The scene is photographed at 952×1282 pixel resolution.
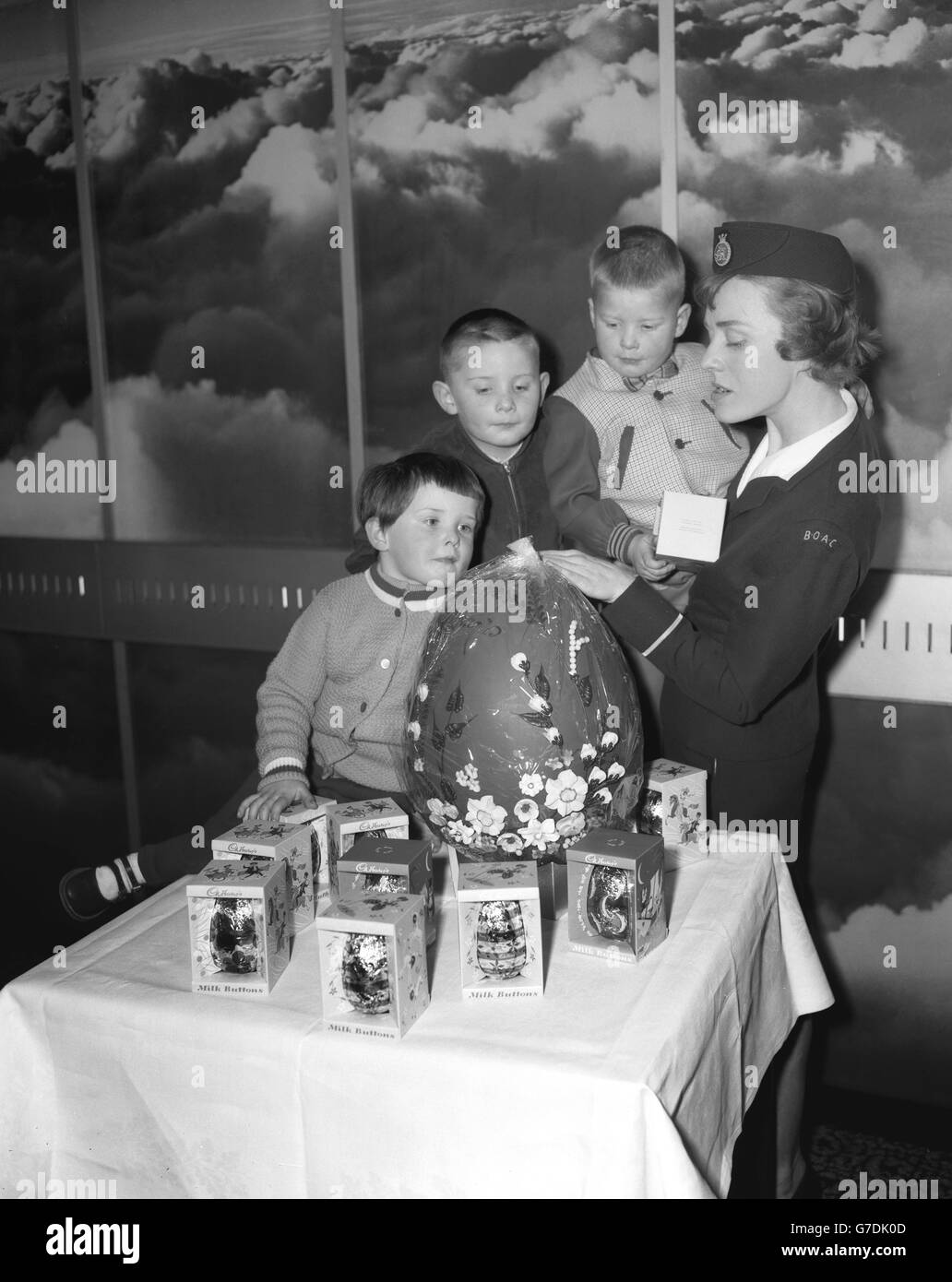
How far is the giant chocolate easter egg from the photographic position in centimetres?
156

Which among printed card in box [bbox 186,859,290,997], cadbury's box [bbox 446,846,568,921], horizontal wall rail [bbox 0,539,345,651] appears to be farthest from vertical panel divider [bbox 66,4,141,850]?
printed card in box [bbox 186,859,290,997]

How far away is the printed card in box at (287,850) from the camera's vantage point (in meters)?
1.57

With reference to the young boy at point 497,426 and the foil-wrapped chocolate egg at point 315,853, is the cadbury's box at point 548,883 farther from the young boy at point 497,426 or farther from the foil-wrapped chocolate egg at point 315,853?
the young boy at point 497,426

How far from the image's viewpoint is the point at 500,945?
146 centimetres

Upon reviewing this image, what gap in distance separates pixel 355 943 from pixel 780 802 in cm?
104

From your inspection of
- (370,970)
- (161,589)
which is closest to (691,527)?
(370,970)

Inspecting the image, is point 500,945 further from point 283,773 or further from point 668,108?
point 668,108

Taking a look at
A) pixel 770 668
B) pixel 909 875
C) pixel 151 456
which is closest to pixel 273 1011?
pixel 770 668

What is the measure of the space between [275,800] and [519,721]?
523 millimetres

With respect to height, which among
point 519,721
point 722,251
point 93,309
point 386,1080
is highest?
point 93,309

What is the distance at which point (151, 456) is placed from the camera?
350cm

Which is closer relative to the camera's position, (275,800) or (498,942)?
(498,942)

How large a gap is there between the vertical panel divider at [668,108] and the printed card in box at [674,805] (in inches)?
56.2
